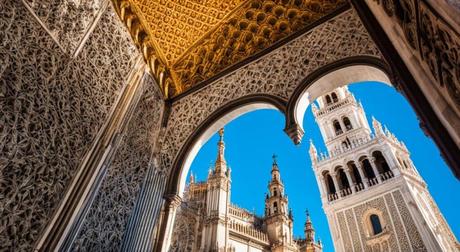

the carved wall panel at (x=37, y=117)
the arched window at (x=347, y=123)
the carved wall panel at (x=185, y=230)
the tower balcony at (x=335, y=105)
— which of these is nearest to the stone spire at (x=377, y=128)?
the arched window at (x=347, y=123)

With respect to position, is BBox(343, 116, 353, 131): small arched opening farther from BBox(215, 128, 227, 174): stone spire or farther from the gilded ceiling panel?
the gilded ceiling panel

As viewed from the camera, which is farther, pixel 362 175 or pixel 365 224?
pixel 362 175

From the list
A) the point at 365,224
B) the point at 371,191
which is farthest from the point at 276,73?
the point at 371,191

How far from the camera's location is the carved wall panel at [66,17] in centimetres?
268

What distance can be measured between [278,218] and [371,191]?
665 centimetres

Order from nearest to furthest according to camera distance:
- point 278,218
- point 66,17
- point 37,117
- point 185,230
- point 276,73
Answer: point 37,117
point 66,17
point 276,73
point 185,230
point 278,218

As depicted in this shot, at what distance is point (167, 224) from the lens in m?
3.48

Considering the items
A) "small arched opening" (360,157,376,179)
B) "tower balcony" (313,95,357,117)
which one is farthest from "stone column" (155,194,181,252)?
"tower balcony" (313,95,357,117)

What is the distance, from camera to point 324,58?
3.43 metres

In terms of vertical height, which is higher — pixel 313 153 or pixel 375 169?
pixel 313 153

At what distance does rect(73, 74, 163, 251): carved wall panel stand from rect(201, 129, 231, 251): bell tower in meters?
11.3

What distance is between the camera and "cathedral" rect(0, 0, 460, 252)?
1.61 m

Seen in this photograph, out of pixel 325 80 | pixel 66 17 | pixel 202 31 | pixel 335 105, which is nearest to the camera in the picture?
pixel 66 17

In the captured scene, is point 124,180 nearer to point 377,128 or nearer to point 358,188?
point 358,188
